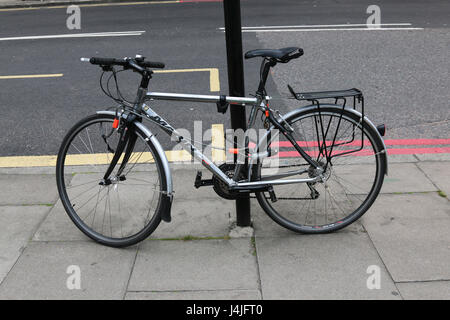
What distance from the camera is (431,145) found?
16.6 ft

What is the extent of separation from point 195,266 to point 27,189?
188cm

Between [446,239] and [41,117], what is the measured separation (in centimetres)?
470

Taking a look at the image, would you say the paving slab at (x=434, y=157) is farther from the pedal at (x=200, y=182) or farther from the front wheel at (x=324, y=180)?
the pedal at (x=200, y=182)

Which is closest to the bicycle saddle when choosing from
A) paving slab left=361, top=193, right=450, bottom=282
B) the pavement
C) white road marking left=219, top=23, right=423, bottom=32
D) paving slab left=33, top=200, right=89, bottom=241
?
the pavement

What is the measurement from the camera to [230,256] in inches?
130

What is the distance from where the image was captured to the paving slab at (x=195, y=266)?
3.05m

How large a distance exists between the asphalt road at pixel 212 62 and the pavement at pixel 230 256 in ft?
5.13

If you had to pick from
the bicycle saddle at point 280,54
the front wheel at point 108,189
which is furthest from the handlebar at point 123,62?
the bicycle saddle at point 280,54

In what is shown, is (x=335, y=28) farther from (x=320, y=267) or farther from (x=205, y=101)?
(x=320, y=267)

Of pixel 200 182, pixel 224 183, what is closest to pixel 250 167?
pixel 224 183

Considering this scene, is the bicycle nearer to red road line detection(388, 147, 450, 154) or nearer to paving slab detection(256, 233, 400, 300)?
paving slab detection(256, 233, 400, 300)

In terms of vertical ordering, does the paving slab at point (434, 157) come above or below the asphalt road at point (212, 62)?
below

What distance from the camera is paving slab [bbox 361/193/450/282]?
312 centimetres

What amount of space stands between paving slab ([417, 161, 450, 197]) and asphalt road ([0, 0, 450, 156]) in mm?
811
